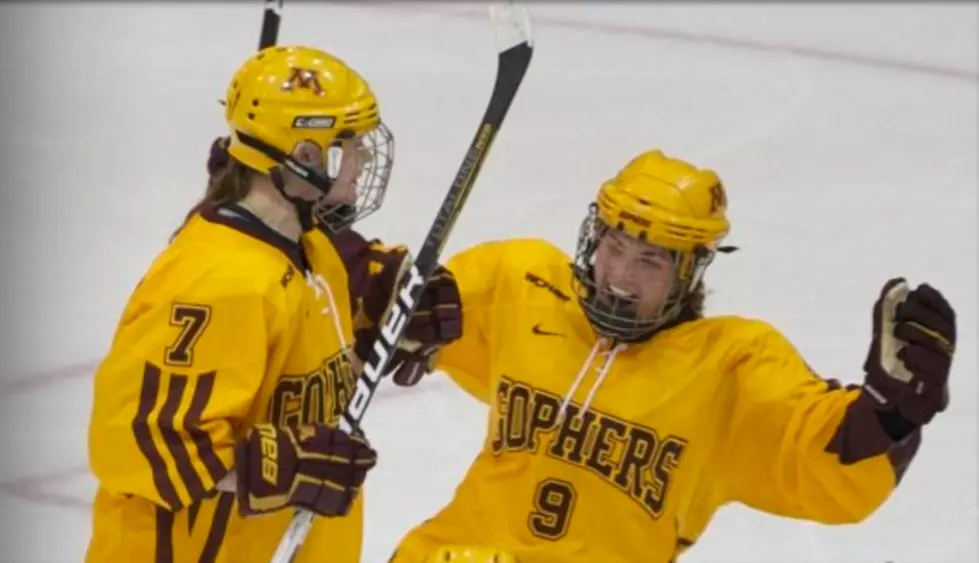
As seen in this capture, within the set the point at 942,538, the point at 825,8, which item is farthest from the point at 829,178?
the point at 942,538

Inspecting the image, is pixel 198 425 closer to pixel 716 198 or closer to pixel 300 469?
pixel 300 469

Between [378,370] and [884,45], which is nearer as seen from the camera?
[378,370]

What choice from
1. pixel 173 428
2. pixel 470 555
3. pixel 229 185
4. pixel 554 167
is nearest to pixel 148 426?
pixel 173 428

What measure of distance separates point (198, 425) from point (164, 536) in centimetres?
22

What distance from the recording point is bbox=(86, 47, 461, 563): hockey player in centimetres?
216

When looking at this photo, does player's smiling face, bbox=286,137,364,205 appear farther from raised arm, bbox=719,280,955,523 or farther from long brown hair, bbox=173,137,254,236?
raised arm, bbox=719,280,955,523

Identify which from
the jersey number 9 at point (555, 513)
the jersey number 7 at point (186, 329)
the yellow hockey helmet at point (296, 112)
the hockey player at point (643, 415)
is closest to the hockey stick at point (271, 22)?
the yellow hockey helmet at point (296, 112)

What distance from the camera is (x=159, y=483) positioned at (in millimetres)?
2174

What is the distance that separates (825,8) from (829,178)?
1.20 metres

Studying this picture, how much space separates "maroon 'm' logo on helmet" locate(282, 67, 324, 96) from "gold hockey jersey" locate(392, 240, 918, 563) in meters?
0.43

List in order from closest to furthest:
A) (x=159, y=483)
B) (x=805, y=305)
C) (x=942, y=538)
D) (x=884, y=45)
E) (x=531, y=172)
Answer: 1. (x=159, y=483)
2. (x=942, y=538)
3. (x=805, y=305)
4. (x=531, y=172)
5. (x=884, y=45)

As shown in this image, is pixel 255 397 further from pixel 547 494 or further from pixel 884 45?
pixel 884 45

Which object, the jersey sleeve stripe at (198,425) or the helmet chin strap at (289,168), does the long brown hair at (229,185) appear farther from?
the jersey sleeve stripe at (198,425)

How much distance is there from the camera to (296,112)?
7.30 feet
